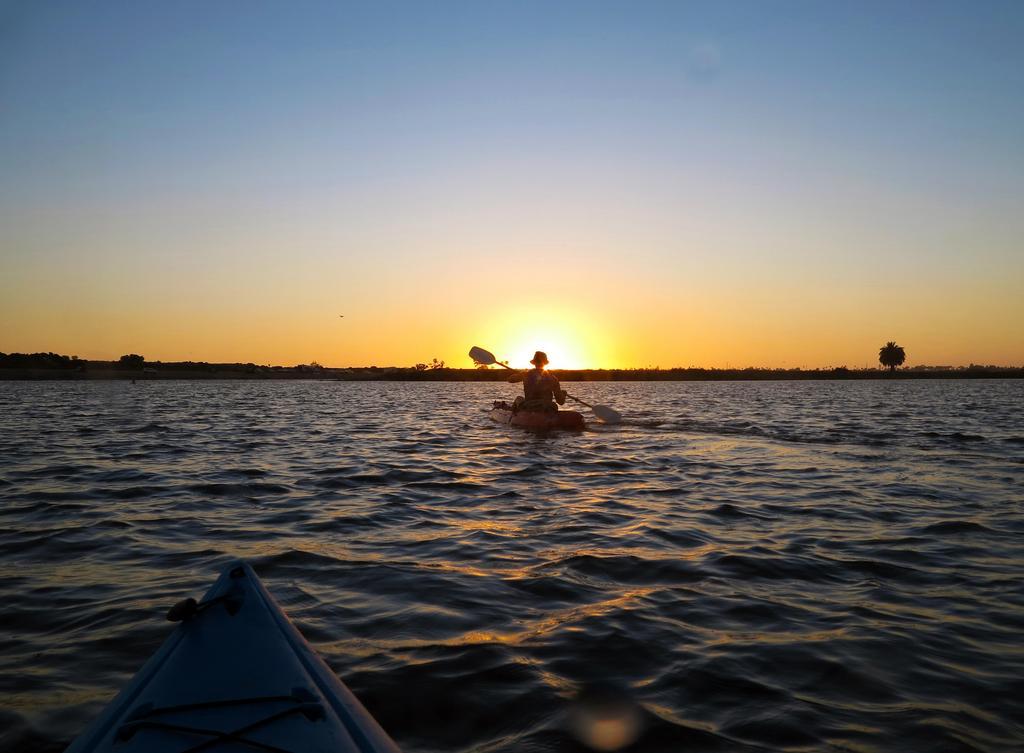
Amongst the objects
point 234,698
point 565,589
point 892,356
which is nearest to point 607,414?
point 565,589

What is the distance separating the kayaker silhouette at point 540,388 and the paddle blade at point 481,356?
5.72ft

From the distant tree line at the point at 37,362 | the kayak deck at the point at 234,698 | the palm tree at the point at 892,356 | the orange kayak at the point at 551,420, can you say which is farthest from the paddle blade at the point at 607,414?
the palm tree at the point at 892,356

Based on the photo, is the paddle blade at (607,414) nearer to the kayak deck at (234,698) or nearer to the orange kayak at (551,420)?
the orange kayak at (551,420)

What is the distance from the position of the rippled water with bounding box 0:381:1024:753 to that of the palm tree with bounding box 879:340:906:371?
14062 cm

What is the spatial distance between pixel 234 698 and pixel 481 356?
58.4 feet

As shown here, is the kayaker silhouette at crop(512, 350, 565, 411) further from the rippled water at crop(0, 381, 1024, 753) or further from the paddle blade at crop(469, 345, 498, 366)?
the rippled water at crop(0, 381, 1024, 753)

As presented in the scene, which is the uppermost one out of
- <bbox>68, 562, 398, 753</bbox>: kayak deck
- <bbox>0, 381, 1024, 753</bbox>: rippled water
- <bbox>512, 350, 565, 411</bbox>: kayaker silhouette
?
<bbox>512, 350, 565, 411</bbox>: kayaker silhouette

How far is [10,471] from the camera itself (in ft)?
36.9

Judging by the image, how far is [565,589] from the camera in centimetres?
532

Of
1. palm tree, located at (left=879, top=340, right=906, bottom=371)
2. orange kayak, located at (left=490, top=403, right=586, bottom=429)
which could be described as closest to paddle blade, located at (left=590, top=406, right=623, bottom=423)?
orange kayak, located at (left=490, top=403, right=586, bottom=429)

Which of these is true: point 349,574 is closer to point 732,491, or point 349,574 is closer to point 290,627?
point 290,627

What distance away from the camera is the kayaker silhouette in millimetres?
18125

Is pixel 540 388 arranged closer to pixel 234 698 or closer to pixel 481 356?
pixel 481 356

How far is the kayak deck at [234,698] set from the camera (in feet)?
7.82
